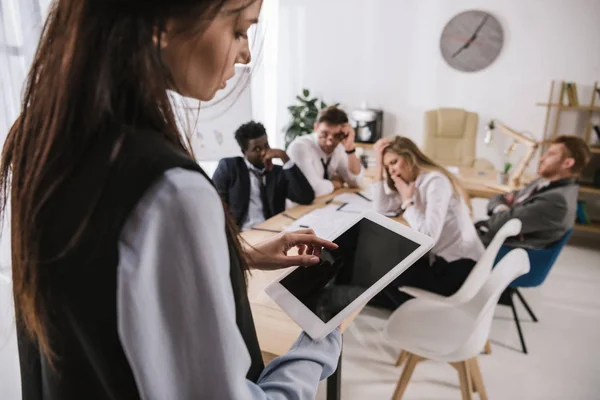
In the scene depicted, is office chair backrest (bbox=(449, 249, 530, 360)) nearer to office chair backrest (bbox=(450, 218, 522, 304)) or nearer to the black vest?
office chair backrest (bbox=(450, 218, 522, 304))

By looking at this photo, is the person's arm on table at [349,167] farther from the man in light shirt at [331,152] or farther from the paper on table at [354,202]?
the paper on table at [354,202]

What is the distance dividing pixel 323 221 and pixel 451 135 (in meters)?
2.62

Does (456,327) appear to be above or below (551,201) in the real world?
below

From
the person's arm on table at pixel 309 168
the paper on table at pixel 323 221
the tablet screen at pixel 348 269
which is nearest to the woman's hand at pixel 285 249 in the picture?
the tablet screen at pixel 348 269

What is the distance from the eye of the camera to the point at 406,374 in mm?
1655

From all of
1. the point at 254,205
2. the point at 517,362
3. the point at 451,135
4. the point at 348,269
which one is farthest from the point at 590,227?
the point at 348,269

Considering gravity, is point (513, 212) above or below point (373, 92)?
below

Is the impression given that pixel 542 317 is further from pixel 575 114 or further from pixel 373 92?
pixel 373 92

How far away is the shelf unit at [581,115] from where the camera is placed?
11.5 ft

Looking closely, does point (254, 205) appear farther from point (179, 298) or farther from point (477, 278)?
point (179, 298)

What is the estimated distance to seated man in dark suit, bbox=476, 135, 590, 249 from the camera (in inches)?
87.8

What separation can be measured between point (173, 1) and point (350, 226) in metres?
0.62

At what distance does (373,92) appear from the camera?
467 centimetres

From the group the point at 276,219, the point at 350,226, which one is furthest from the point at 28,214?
the point at 276,219
